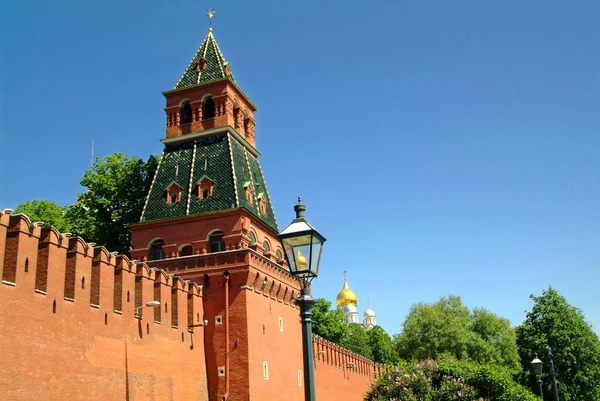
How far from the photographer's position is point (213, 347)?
2853cm

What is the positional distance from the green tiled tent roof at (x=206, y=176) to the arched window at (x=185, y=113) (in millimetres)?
1450

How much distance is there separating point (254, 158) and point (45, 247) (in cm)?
1765

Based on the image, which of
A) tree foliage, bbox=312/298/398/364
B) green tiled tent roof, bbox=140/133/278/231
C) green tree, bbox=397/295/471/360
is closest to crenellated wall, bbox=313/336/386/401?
tree foliage, bbox=312/298/398/364

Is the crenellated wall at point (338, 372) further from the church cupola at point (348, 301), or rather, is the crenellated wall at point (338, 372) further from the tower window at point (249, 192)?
the church cupola at point (348, 301)

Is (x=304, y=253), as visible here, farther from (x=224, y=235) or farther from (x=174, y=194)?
(x=174, y=194)

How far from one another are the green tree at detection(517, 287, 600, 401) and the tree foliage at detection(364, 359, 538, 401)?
13.7 meters

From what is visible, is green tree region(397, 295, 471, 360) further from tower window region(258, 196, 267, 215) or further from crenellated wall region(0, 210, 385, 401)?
tower window region(258, 196, 267, 215)

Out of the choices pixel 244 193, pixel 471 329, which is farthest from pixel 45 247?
pixel 471 329

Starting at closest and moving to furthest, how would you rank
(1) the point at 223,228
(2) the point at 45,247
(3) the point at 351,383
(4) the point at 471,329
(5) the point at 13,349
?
(5) the point at 13,349 → (2) the point at 45,247 → (1) the point at 223,228 → (3) the point at 351,383 → (4) the point at 471,329

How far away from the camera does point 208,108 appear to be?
34.9 meters

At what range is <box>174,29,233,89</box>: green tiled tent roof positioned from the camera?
3516 centimetres

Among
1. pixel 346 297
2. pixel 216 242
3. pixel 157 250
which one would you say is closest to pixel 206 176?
pixel 216 242

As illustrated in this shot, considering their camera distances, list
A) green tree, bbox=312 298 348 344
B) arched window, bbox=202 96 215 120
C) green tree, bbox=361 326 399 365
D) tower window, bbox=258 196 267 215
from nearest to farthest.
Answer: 1. tower window, bbox=258 196 267 215
2. arched window, bbox=202 96 215 120
3. green tree, bbox=312 298 348 344
4. green tree, bbox=361 326 399 365

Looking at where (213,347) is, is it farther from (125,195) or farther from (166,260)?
(125,195)
